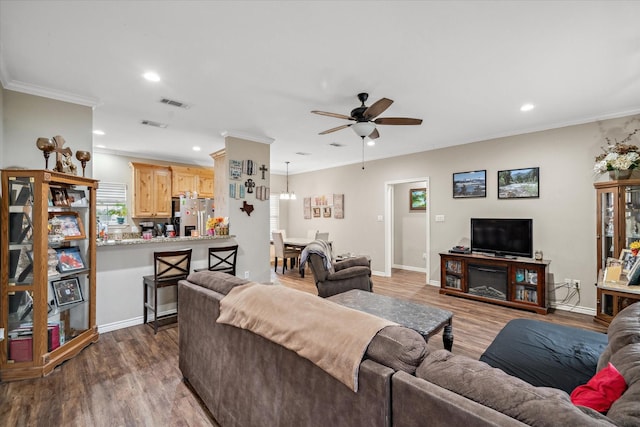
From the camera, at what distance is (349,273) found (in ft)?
13.4

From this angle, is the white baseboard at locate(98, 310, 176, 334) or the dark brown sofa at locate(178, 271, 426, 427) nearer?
the dark brown sofa at locate(178, 271, 426, 427)

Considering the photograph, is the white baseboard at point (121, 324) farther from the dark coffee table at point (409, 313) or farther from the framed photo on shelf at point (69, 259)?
the dark coffee table at point (409, 313)

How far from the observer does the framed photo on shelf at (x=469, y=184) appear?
4.93 m

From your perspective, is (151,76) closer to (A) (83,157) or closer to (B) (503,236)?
(A) (83,157)

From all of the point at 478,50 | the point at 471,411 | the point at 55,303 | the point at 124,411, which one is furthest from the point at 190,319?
the point at 478,50

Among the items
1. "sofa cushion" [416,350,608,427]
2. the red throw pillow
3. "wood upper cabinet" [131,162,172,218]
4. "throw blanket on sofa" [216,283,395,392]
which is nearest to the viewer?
"sofa cushion" [416,350,608,427]

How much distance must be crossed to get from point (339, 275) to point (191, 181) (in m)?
4.45

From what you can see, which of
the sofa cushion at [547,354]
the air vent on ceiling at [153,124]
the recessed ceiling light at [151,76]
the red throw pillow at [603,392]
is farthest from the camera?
the air vent on ceiling at [153,124]

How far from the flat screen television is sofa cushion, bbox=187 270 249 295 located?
4212 mm

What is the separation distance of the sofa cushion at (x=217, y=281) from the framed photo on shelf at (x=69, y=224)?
62.5 inches

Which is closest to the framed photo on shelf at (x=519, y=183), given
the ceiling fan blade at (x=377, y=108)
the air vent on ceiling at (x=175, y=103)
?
the ceiling fan blade at (x=377, y=108)

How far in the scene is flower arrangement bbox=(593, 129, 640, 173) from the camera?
3.38m

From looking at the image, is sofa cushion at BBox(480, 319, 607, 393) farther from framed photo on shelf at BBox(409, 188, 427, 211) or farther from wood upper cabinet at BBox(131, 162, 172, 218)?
wood upper cabinet at BBox(131, 162, 172, 218)

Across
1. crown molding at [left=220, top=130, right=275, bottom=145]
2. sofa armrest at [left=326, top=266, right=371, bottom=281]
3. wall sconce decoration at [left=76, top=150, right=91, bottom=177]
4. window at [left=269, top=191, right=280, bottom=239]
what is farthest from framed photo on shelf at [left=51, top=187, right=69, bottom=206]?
window at [left=269, top=191, right=280, bottom=239]
